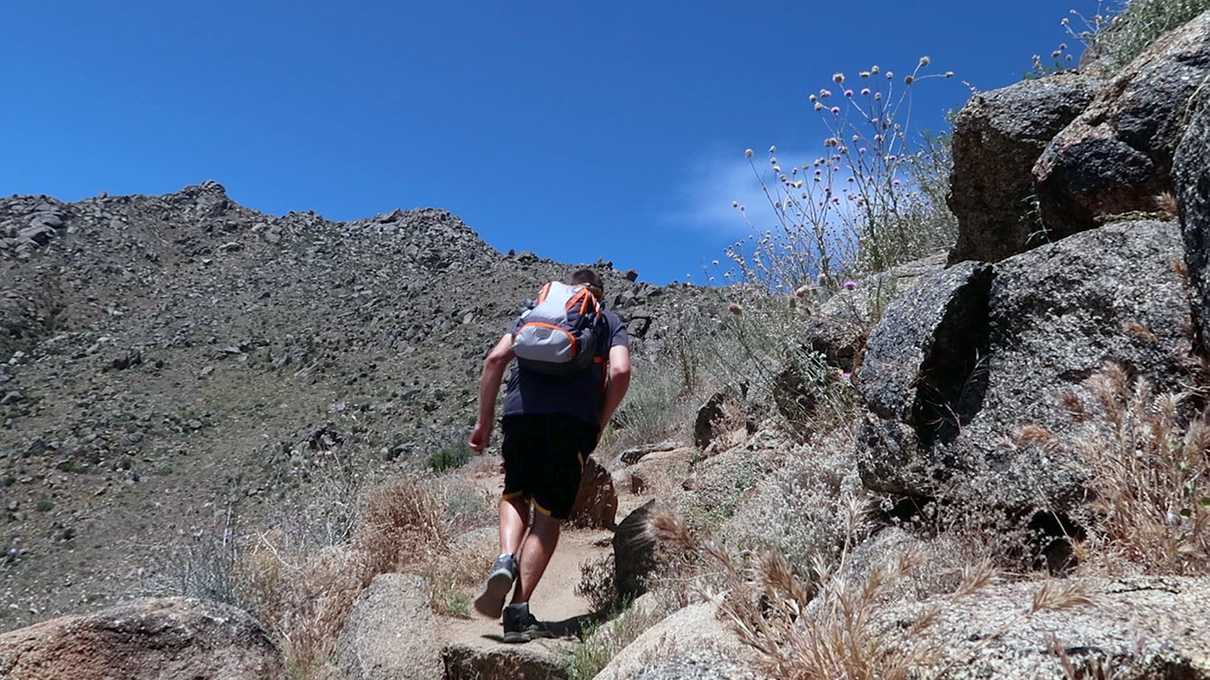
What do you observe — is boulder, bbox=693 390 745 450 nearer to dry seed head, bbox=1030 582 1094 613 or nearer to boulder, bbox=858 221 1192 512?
boulder, bbox=858 221 1192 512

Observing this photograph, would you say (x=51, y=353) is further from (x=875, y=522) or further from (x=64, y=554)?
(x=875, y=522)

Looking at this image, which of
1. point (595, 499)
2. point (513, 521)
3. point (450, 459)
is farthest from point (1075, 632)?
point (450, 459)

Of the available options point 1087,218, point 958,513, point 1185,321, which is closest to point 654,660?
point 958,513

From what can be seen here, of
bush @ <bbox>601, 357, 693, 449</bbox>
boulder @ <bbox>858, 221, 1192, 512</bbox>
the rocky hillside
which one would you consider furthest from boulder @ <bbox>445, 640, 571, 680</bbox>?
the rocky hillside

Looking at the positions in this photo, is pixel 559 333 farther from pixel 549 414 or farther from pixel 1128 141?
pixel 1128 141

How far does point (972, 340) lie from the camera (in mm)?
3246

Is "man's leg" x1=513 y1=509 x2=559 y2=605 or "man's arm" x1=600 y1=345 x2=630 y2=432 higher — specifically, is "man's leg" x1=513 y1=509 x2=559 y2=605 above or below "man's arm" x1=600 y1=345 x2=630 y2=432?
below

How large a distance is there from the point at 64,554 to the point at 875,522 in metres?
19.4

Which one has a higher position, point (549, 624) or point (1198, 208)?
point (1198, 208)

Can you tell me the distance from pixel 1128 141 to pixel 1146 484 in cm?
164

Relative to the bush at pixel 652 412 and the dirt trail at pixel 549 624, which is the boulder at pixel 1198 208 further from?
the bush at pixel 652 412

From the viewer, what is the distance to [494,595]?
13.0 feet

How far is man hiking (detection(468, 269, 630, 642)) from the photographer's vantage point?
4.18 meters

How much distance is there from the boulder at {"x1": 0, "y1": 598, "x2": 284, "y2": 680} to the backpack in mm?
1585
